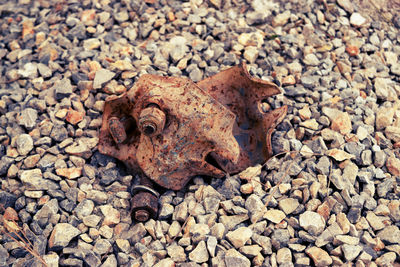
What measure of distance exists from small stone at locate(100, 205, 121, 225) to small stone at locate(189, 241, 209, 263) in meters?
0.49

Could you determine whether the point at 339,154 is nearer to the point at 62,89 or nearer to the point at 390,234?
the point at 390,234

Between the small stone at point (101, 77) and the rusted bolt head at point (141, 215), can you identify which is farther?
the small stone at point (101, 77)

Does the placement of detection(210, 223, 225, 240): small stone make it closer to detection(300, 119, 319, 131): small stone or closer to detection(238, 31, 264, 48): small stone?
detection(300, 119, 319, 131): small stone

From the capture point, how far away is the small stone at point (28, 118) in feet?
8.44

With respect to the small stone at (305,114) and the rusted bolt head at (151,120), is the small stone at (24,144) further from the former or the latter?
the small stone at (305,114)

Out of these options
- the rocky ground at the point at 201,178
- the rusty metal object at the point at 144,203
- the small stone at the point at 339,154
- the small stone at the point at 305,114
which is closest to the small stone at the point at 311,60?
the rocky ground at the point at 201,178

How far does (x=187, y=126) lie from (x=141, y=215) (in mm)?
538

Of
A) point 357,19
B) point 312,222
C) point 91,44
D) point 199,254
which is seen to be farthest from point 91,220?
point 357,19

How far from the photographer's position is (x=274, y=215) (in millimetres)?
2174

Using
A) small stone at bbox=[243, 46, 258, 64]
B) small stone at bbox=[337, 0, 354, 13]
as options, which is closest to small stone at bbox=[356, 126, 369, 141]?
small stone at bbox=[243, 46, 258, 64]

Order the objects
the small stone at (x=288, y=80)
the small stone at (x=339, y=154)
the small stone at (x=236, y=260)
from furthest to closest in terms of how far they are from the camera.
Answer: the small stone at (x=288, y=80) < the small stone at (x=339, y=154) < the small stone at (x=236, y=260)

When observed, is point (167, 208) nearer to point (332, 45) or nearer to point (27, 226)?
point (27, 226)

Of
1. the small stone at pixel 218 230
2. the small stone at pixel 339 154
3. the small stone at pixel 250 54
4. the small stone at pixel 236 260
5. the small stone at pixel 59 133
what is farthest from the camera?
the small stone at pixel 250 54

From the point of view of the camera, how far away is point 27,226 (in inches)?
84.9
